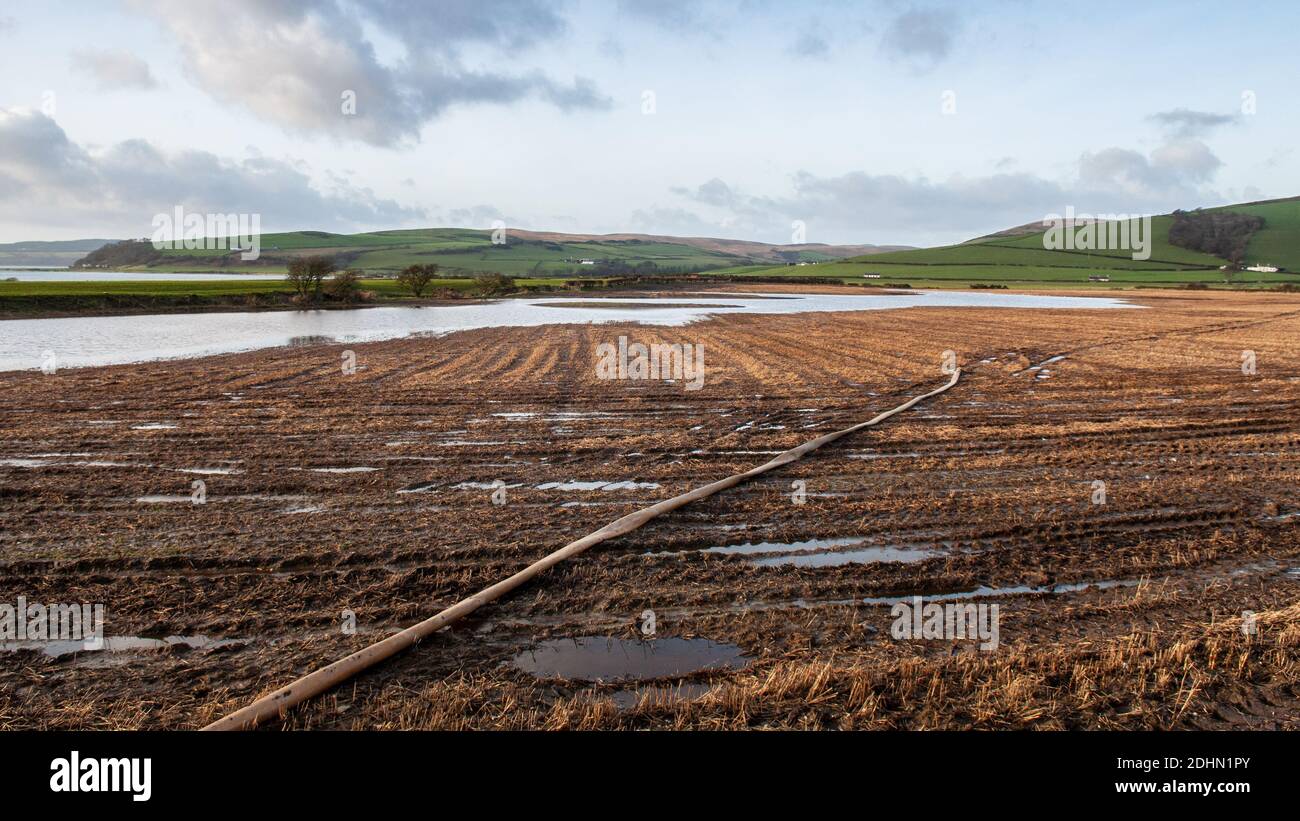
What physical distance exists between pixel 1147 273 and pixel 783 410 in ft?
405

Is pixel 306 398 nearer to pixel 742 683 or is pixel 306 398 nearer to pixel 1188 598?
pixel 742 683

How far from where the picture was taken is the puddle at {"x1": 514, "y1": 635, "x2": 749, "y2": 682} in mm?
5223

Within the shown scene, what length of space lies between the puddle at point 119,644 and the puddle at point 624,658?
230 centimetres

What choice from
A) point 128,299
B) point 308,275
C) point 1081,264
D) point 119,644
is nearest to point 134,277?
point 308,275

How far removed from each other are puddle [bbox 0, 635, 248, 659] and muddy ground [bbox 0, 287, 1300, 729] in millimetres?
67

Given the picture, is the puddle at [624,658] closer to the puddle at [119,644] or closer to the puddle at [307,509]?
the puddle at [119,644]

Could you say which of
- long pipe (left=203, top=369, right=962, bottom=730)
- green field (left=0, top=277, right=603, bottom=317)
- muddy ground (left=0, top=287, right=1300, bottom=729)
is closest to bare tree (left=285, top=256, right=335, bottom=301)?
green field (left=0, top=277, right=603, bottom=317)

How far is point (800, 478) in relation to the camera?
1041 centimetres

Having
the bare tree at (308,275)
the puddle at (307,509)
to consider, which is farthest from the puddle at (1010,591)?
the bare tree at (308,275)

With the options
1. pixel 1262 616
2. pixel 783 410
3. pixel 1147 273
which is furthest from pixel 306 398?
pixel 1147 273

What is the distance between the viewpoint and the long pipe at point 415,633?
177 inches

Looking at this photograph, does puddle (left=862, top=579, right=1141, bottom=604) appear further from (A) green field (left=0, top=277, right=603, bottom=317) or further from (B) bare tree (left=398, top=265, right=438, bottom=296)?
(B) bare tree (left=398, top=265, right=438, bottom=296)

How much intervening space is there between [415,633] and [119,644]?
2246 mm

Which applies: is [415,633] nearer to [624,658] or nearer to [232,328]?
[624,658]
